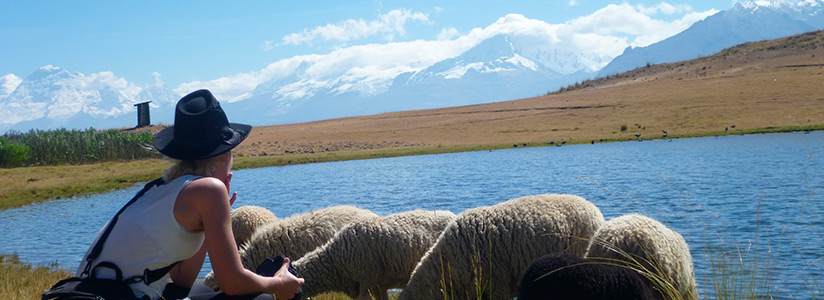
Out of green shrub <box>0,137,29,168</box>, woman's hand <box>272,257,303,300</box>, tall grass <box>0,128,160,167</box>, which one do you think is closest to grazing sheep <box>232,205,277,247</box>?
woman's hand <box>272,257,303,300</box>

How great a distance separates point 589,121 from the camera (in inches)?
2256

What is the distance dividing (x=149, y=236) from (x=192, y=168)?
1.52 feet

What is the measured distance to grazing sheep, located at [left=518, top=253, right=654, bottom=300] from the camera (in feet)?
13.4

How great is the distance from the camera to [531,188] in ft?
80.5

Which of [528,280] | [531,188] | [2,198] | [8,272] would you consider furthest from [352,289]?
[2,198]

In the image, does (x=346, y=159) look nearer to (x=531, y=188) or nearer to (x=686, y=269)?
(x=531, y=188)

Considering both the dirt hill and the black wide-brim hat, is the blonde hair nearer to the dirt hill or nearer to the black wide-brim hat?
the black wide-brim hat

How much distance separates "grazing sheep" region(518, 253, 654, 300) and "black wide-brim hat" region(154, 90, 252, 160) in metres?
2.07

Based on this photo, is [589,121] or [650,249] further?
[589,121]

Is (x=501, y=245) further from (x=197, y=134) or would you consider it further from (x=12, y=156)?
(x=12, y=156)

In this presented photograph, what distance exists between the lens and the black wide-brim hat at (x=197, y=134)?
12.7 ft

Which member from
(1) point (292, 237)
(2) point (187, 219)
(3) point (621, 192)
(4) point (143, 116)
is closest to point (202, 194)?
(2) point (187, 219)

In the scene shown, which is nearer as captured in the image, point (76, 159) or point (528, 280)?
point (528, 280)

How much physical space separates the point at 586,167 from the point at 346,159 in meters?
21.3
